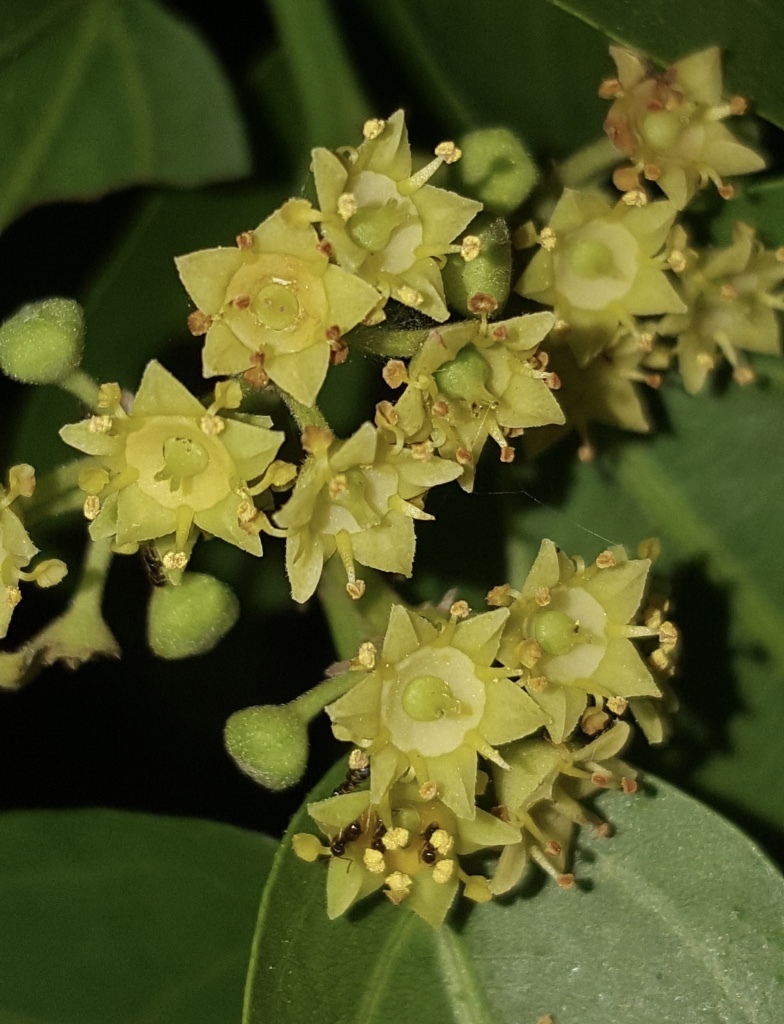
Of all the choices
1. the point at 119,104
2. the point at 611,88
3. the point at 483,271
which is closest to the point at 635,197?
the point at 611,88

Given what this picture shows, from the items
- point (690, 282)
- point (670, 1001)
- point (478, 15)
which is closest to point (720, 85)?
point (690, 282)

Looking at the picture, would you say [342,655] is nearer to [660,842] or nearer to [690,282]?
[660,842]

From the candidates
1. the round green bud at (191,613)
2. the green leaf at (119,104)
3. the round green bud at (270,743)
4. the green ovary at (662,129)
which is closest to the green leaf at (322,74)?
the green leaf at (119,104)

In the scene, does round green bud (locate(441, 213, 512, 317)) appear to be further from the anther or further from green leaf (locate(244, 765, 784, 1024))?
green leaf (locate(244, 765, 784, 1024))

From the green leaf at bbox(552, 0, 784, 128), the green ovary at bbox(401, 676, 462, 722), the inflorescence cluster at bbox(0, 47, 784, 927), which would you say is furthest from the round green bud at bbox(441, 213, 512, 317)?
the green ovary at bbox(401, 676, 462, 722)

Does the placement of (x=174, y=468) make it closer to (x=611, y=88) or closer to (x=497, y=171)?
(x=497, y=171)
